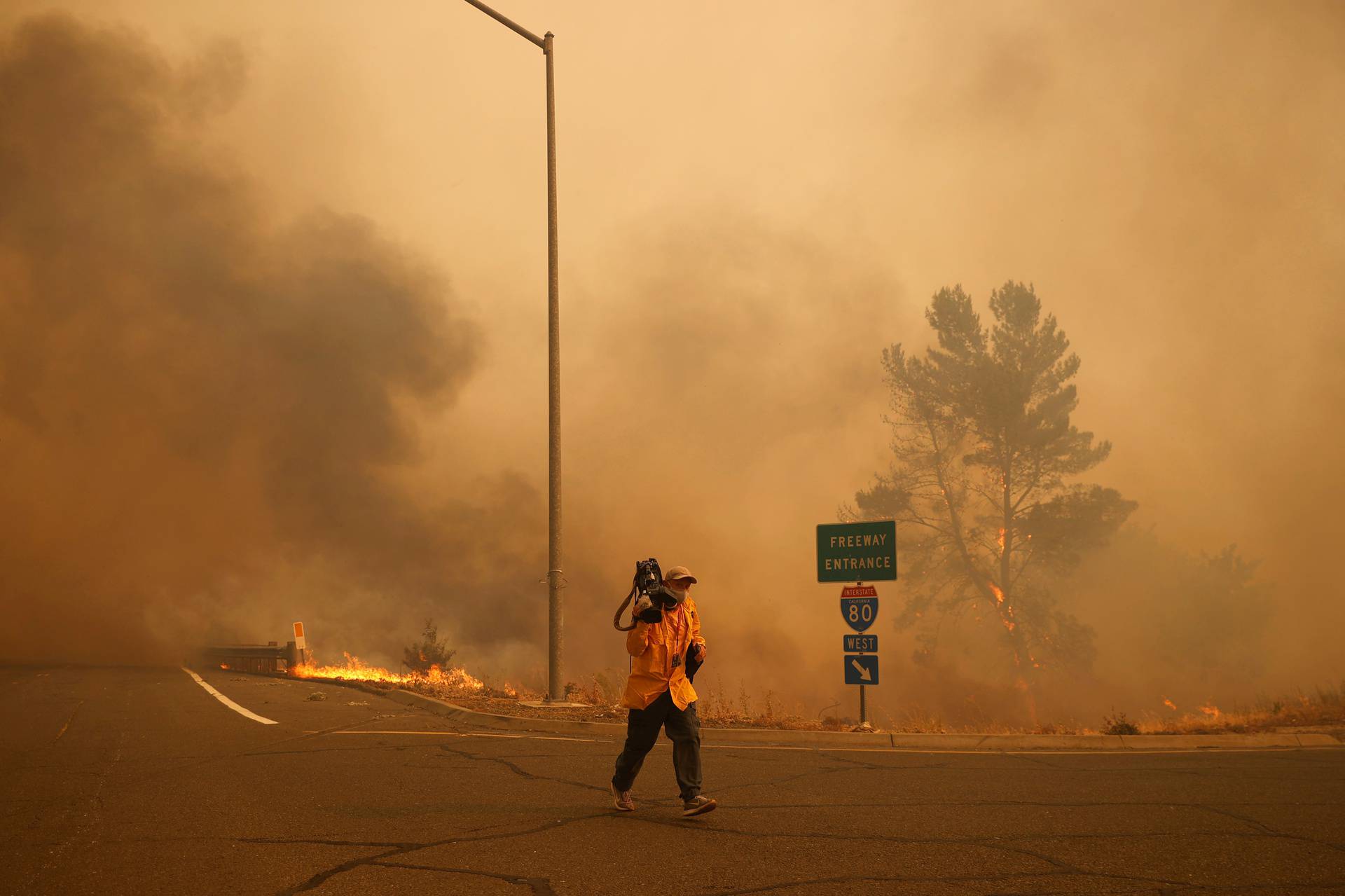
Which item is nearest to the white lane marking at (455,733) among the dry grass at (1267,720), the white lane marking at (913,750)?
the white lane marking at (913,750)

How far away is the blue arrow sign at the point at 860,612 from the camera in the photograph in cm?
1352

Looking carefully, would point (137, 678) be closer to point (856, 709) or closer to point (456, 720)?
point (456, 720)

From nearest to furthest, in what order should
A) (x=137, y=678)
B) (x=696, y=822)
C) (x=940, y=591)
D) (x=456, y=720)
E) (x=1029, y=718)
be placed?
(x=696, y=822) → (x=456, y=720) → (x=137, y=678) → (x=1029, y=718) → (x=940, y=591)

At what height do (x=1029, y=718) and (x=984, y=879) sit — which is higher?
(x=984, y=879)

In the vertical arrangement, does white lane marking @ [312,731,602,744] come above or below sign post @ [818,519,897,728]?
below

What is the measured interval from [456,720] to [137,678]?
9.99 meters

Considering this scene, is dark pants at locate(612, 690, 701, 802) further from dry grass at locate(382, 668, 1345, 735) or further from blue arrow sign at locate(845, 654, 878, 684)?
blue arrow sign at locate(845, 654, 878, 684)

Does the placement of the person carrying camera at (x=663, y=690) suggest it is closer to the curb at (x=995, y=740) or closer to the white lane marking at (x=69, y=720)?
the curb at (x=995, y=740)

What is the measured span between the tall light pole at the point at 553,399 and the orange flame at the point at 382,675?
3.54m

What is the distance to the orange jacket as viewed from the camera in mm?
7078

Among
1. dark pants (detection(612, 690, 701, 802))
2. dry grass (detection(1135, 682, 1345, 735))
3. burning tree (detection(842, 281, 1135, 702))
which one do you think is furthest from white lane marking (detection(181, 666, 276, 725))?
burning tree (detection(842, 281, 1135, 702))

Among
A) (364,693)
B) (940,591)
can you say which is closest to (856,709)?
(940,591)

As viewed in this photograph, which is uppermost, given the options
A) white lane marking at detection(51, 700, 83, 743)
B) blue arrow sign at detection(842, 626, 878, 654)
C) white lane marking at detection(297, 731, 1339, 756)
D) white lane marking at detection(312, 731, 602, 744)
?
blue arrow sign at detection(842, 626, 878, 654)

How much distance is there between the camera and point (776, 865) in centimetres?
556
